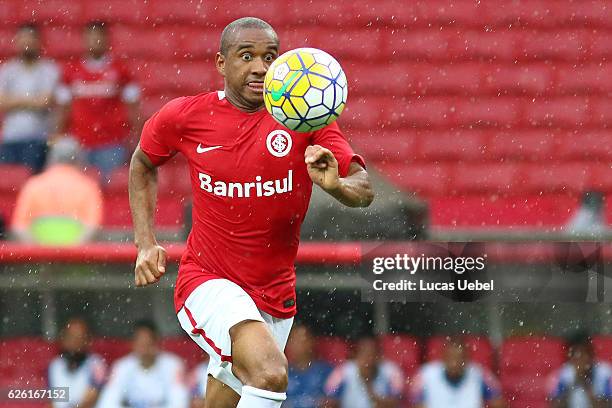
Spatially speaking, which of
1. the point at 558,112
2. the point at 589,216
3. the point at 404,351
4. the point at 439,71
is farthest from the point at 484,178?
the point at 404,351

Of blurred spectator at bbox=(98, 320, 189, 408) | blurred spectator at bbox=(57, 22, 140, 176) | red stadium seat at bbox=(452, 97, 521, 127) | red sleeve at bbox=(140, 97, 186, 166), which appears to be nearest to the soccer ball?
red sleeve at bbox=(140, 97, 186, 166)

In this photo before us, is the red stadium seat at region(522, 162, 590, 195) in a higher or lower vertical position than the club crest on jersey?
higher

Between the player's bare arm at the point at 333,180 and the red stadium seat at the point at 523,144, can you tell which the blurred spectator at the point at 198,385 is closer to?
the player's bare arm at the point at 333,180

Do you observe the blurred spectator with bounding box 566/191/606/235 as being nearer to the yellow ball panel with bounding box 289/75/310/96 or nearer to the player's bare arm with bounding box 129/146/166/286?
the player's bare arm with bounding box 129/146/166/286

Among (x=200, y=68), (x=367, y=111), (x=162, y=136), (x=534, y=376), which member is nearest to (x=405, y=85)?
Result: (x=367, y=111)

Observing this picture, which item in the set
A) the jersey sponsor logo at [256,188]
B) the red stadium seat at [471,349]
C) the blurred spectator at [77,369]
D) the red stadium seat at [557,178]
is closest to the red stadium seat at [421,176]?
the red stadium seat at [557,178]

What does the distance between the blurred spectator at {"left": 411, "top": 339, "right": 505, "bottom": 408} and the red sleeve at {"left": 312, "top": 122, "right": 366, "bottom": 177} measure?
3.07 meters

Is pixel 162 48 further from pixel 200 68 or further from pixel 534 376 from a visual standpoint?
pixel 534 376

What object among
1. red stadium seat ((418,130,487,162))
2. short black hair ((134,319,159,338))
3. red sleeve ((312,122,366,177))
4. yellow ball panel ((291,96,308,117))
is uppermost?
red stadium seat ((418,130,487,162))

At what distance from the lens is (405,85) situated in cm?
1022

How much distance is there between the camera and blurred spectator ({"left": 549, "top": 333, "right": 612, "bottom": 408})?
24.2 feet

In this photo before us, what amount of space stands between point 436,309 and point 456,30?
11.4 ft

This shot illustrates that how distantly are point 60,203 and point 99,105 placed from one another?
0.86 metres

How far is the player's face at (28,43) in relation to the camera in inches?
354
